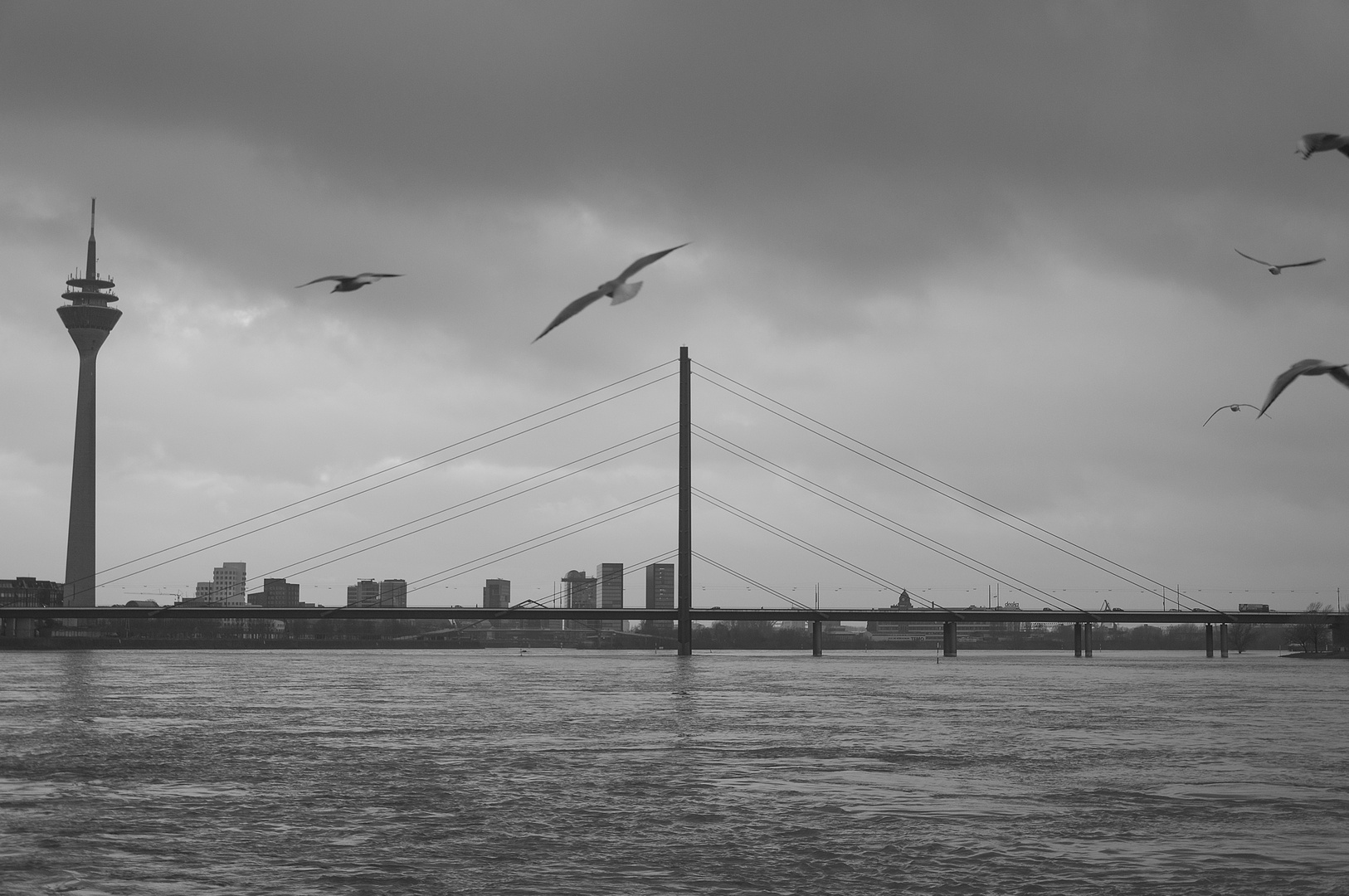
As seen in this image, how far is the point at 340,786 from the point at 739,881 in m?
8.33

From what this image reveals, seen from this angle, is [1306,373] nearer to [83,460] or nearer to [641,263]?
[641,263]

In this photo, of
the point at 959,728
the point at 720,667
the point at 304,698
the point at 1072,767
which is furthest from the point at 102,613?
the point at 1072,767

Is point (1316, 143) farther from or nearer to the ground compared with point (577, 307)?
farther from the ground

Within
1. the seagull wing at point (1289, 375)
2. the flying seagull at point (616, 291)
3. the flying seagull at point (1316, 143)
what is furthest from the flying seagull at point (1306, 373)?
the flying seagull at point (616, 291)

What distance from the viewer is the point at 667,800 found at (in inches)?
727

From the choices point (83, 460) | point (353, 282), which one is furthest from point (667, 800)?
point (83, 460)

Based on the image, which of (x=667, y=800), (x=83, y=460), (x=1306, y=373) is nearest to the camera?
(x=1306, y=373)

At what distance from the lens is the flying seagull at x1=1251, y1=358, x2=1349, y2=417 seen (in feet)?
23.4

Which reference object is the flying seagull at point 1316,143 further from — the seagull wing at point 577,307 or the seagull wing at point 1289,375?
the seagull wing at point 577,307

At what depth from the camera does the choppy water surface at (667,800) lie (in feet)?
43.7

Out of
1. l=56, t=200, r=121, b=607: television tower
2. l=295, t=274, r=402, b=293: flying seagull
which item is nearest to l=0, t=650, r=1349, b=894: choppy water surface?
l=295, t=274, r=402, b=293: flying seagull

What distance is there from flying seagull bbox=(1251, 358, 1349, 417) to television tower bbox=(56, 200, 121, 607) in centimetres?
17754

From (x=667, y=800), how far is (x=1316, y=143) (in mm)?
12904

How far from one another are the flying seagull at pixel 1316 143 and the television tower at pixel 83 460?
582ft
